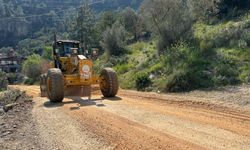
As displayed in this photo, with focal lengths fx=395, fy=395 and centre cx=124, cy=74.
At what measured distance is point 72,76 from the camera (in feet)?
54.7

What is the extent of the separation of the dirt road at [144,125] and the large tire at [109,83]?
204 centimetres

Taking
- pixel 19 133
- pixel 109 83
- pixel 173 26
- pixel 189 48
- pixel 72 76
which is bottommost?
pixel 19 133

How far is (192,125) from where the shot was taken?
10141mm

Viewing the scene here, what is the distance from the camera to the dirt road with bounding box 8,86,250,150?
28.1 feet

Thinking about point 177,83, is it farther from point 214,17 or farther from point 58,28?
point 58,28

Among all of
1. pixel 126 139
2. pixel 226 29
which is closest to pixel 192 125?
pixel 126 139

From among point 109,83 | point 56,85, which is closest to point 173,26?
point 109,83

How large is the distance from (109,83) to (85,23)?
170 feet

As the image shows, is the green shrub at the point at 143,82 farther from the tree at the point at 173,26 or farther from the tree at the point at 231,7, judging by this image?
the tree at the point at 231,7

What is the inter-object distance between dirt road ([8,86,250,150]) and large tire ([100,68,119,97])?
2.04 metres

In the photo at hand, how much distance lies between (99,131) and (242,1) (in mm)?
24951

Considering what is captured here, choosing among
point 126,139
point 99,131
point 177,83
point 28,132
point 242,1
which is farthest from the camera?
point 242,1

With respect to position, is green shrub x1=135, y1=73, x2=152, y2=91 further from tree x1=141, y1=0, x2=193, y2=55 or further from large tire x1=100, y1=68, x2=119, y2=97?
tree x1=141, y1=0, x2=193, y2=55

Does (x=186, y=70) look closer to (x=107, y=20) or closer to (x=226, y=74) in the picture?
(x=226, y=74)
